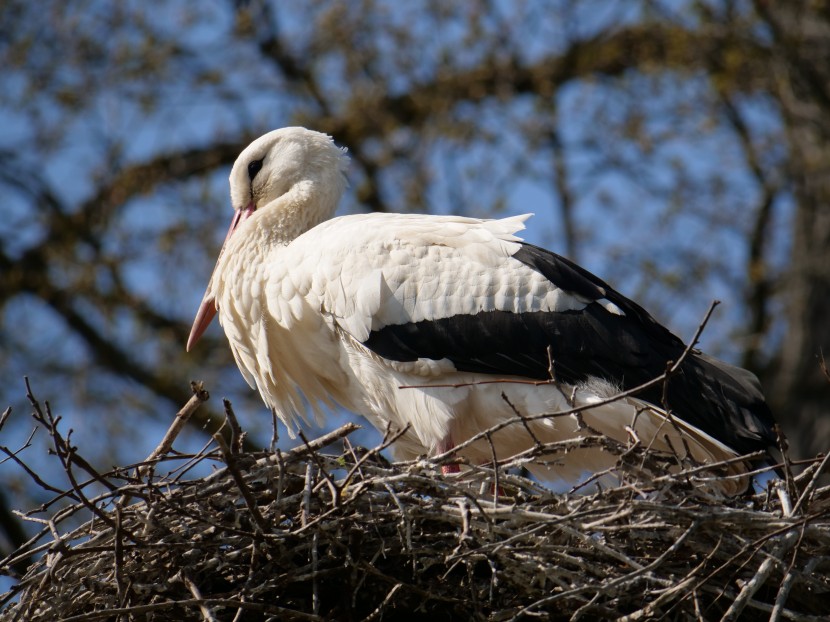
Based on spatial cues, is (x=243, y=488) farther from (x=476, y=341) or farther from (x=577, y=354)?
(x=577, y=354)

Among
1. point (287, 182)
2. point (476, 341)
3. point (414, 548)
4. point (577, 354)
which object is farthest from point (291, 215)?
point (414, 548)

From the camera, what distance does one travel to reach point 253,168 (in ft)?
20.0

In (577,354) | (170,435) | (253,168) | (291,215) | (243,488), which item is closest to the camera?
(243,488)

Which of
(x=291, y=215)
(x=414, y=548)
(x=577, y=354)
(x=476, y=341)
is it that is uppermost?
(x=291, y=215)

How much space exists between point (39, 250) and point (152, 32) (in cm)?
189

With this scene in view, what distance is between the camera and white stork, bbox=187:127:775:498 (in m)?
4.82

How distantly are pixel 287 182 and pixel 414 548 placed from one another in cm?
238

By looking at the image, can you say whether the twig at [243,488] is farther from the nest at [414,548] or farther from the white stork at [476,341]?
the white stork at [476,341]

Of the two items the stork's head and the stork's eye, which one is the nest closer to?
the stork's head

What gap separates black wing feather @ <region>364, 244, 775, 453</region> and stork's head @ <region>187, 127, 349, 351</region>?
100cm

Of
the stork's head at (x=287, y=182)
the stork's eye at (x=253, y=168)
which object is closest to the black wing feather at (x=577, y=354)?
the stork's head at (x=287, y=182)

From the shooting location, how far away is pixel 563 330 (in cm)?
493

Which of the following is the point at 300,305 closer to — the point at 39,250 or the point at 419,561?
the point at 419,561

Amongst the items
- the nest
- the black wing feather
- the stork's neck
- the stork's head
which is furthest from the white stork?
the nest
